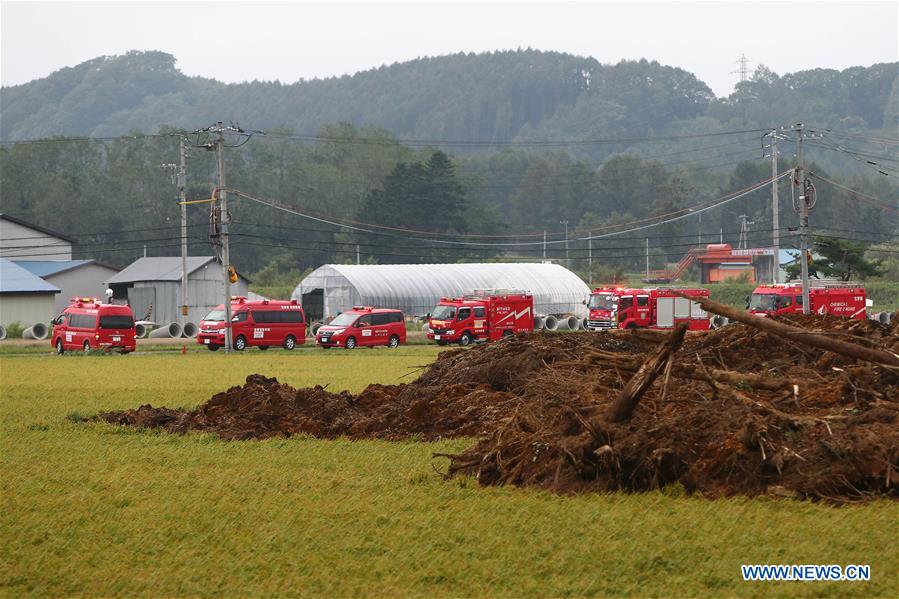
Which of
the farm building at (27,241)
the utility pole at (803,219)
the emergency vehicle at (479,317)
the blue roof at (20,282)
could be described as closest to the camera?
the utility pole at (803,219)

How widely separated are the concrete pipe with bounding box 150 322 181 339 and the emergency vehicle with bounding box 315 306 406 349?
11.6m

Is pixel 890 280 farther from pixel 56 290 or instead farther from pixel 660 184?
pixel 56 290

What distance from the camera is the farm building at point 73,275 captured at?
6725 centimetres

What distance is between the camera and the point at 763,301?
172ft

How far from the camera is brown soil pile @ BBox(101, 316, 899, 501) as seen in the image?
440 inches

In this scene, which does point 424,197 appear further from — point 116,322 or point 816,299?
point 116,322

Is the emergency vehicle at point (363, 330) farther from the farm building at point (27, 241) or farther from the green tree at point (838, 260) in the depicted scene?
the farm building at point (27, 241)

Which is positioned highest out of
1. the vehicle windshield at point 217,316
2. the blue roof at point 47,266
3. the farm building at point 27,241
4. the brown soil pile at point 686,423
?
the farm building at point 27,241

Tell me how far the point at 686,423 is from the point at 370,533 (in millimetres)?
4001

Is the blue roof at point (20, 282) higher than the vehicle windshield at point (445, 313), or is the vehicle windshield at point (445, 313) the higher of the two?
the blue roof at point (20, 282)

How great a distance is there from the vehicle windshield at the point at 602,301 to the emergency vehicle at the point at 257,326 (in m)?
16.1

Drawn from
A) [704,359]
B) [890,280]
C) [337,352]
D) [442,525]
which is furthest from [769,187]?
[442,525]

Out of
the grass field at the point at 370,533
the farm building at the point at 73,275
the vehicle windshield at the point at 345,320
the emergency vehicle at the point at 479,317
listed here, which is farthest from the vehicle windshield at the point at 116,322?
the grass field at the point at 370,533

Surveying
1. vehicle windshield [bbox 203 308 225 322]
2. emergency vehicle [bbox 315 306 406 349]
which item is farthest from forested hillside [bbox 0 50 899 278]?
emergency vehicle [bbox 315 306 406 349]
